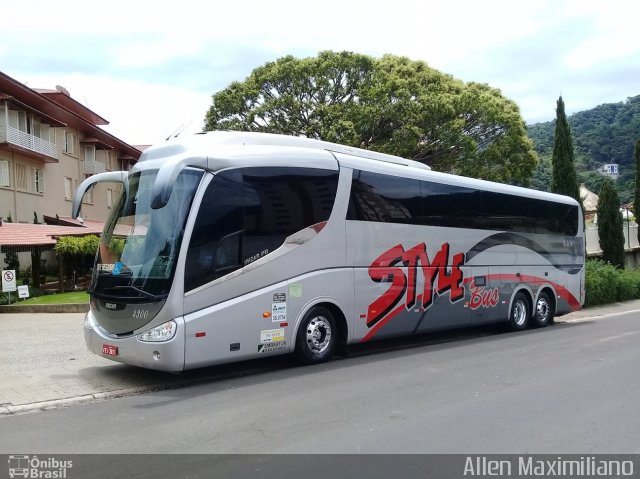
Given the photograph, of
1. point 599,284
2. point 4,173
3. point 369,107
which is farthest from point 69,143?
point 599,284

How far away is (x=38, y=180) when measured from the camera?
3531cm

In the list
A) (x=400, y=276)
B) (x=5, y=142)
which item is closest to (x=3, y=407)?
(x=400, y=276)

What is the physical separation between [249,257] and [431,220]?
15.6 feet

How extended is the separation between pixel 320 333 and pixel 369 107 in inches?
729

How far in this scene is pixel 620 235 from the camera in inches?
1180

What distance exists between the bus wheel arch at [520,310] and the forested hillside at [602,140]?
47.2m

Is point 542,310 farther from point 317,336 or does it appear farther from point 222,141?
point 222,141

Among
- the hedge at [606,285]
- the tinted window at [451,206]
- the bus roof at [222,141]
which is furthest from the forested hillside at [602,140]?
the bus roof at [222,141]

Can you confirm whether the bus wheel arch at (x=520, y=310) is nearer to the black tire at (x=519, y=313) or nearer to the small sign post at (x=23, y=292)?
the black tire at (x=519, y=313)

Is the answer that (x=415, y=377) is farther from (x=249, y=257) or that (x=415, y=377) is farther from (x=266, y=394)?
(x=249, y=257)

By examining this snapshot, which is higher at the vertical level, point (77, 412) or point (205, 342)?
point (205, 342)

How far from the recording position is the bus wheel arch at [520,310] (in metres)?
14.9

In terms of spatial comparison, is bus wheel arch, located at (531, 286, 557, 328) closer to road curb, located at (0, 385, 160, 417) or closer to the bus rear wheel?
the bus rear wheel

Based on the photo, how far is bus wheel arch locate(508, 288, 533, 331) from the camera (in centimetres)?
1495
